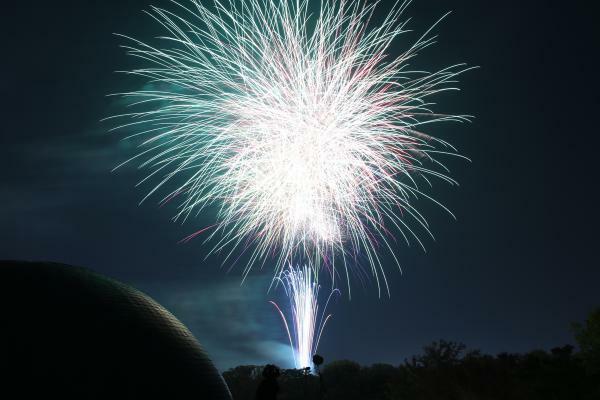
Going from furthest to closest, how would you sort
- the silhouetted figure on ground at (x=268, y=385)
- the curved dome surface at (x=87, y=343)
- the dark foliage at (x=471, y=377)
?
1. the dark foliage at (x=471, y=377)
2. the curved dome surface at (x=87, y=343)
3. the silhouetted figure on ground at (x=268, y=385)

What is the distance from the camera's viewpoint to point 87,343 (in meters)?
20.8

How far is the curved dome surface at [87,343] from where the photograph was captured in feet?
64.0

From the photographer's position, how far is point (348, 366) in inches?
3196

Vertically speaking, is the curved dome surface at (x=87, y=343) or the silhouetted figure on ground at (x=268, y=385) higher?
the curved dome surface at (x=87, y=343)

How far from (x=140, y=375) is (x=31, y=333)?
455 centimetres

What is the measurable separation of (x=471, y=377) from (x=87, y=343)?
1454 inches

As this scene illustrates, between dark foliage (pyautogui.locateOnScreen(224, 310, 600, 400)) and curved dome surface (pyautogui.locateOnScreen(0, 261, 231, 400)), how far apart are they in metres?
5.89

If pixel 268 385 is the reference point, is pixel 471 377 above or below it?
above

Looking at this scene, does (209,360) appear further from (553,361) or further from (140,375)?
(553,361)

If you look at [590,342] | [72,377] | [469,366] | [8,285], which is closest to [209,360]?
[72,377]

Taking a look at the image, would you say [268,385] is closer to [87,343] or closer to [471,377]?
[87,343]

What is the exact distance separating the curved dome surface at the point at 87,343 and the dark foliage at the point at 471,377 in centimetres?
589

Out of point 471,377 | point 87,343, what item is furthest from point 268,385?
point 471,377

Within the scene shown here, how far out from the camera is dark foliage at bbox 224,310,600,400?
32312 mm
